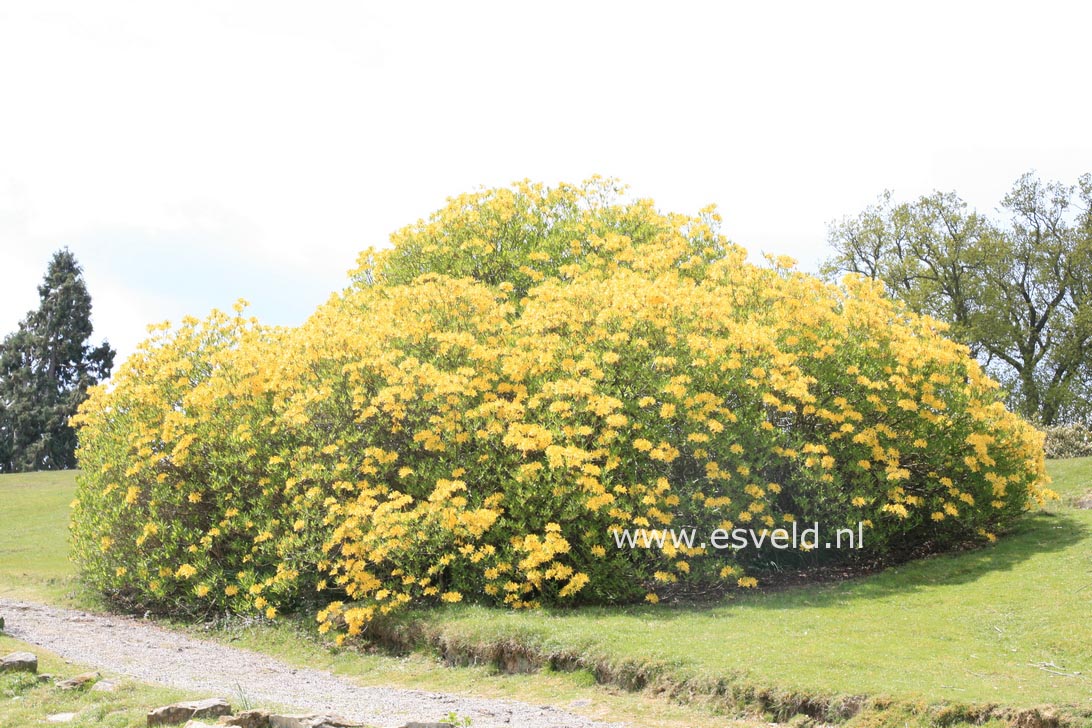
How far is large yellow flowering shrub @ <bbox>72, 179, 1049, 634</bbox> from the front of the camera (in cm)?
1414

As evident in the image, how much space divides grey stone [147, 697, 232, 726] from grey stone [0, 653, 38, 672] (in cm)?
318

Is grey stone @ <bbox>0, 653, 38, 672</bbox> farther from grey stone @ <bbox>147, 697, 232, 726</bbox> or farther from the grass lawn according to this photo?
the grass lawn

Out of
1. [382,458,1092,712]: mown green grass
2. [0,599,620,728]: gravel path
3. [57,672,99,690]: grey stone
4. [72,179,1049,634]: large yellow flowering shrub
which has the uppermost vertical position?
[72,179,1049,634]: large yellow flowering shrub

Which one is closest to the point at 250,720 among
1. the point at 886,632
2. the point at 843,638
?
the point at 843,638

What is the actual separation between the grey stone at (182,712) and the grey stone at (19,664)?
318 centimetres

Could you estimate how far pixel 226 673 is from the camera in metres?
13.0

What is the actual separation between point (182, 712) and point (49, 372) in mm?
49555

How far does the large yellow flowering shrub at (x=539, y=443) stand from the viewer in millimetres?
14141

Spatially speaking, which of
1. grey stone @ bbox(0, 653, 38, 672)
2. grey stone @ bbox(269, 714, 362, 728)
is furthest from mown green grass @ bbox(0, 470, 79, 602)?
grey stone @ bbox(269, 714, 362, 728)

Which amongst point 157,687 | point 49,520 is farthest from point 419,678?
point 49,520

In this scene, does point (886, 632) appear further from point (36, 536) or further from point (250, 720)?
point (36, 536)

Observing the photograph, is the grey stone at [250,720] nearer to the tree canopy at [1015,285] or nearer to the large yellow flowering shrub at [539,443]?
the large yellow flowering shrub at [539,443]

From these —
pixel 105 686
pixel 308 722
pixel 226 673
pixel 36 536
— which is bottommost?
pixel 226 673

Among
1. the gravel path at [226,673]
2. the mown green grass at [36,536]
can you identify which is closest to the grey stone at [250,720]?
the gravel path at [226,673]
